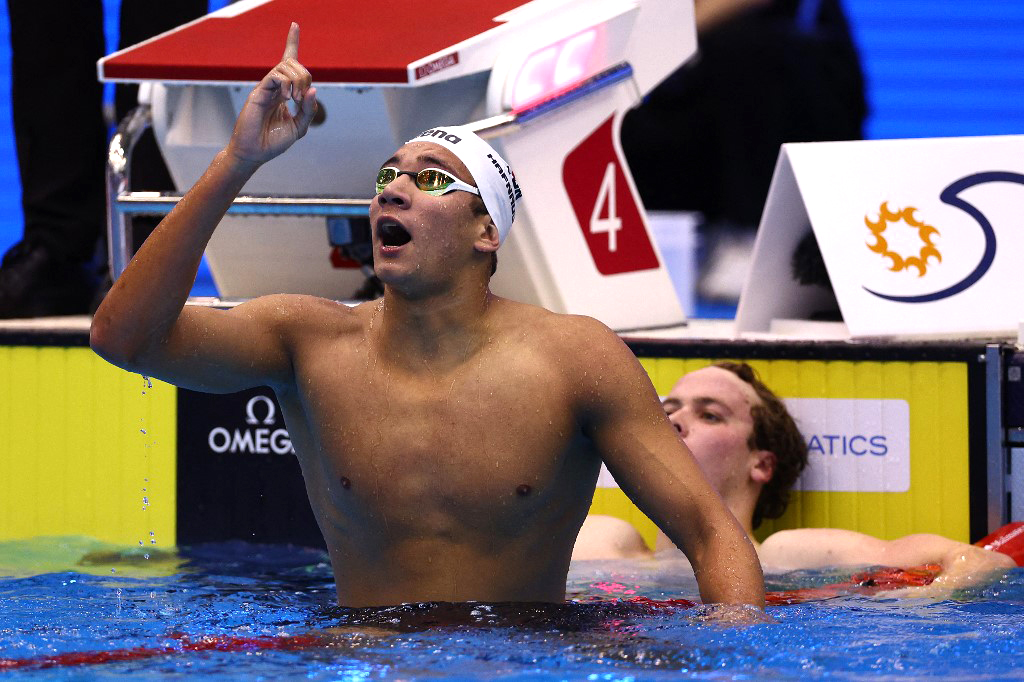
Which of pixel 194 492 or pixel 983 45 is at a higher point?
pixel 983 45

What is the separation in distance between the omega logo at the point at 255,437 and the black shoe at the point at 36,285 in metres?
0.90

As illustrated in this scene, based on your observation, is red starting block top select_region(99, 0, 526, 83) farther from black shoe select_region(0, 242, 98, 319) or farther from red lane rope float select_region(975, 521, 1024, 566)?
red lane rope float select_region(975, 521, 1024, 566)

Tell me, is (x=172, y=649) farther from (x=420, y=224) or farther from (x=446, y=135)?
(x=446, y=135)

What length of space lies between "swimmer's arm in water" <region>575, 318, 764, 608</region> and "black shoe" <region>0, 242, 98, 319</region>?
2.78 metres

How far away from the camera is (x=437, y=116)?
15.3ft

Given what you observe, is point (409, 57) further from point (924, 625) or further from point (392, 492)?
point (924, 625)

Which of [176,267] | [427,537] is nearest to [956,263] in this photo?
[427,537]

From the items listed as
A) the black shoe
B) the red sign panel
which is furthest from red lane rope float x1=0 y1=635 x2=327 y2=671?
the black shoe

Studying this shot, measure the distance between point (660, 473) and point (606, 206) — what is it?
7.35 ft

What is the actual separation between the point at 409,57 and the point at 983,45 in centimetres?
428

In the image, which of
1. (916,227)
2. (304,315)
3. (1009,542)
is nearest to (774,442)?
(1009,542)

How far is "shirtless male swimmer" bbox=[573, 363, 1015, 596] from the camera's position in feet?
13.0

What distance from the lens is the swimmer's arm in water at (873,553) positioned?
3709mm

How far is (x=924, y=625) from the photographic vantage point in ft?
10.5
